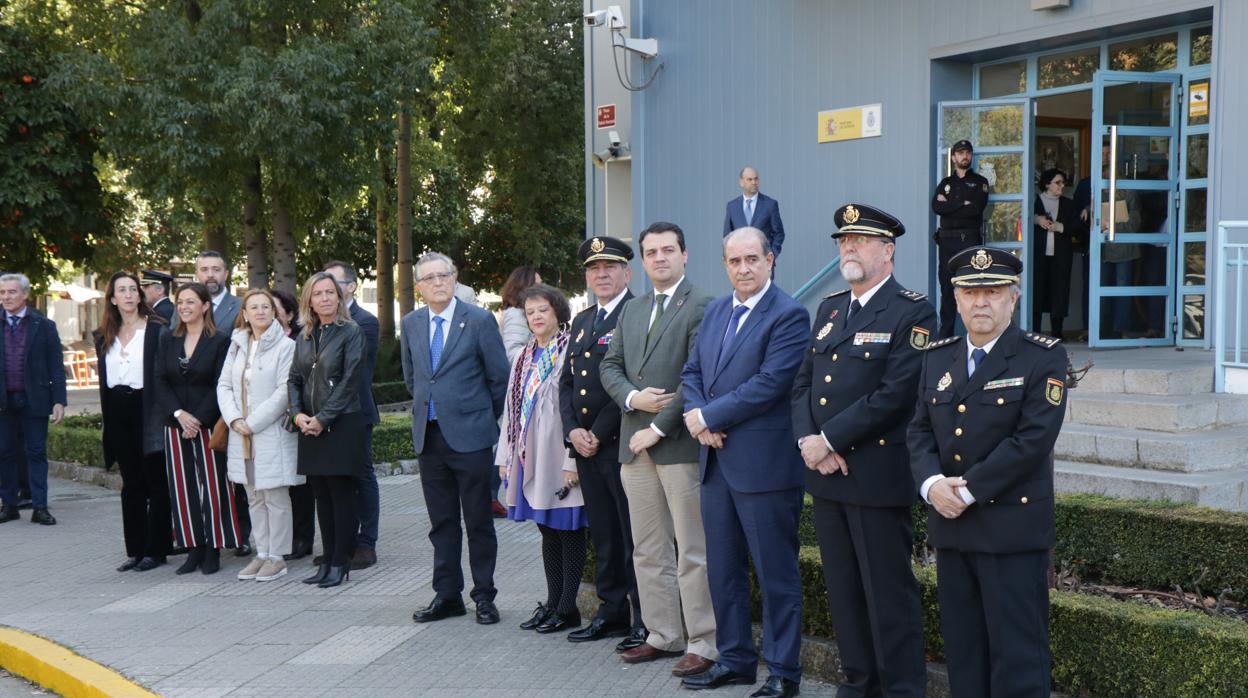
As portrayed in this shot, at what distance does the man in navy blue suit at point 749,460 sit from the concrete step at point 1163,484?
122 inches

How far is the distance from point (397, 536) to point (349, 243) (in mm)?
22842

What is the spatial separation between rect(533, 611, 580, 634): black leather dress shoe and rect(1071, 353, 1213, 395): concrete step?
4.82 metres

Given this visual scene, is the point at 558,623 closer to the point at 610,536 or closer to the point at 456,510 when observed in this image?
the point at 610,536

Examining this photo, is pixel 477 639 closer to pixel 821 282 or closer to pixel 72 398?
pixel 821 282

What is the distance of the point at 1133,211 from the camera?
36.8 ft

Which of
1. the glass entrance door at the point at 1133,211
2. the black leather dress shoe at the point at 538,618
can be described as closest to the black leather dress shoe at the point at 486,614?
the black leather dress shoe at the point at 538,618

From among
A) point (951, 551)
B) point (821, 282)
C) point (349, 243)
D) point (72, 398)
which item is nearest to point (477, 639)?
point (951, 551)

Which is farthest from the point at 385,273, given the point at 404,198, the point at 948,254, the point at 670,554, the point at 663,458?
the point at 663,458

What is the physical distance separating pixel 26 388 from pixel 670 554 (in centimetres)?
692

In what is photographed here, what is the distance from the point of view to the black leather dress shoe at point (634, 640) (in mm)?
6188

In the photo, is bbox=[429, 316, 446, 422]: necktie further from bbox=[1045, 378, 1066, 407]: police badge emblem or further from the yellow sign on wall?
the yellow sign on wall

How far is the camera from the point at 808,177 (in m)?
13.8

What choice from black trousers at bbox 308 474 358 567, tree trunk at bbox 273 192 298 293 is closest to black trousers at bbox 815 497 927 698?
black trousers at bbox 308 474 358 567

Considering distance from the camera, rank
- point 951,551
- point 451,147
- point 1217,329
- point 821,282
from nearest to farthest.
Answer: point 951,551 < point 1217,329 < point 821,282 < point 451,147
